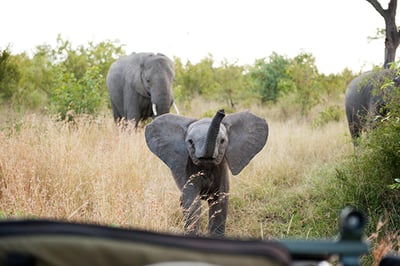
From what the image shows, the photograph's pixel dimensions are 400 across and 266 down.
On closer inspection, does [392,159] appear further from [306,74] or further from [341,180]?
[306,74]

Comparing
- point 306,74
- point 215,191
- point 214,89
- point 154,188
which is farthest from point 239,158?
point 214,89

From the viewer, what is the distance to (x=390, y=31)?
9469 millimetres

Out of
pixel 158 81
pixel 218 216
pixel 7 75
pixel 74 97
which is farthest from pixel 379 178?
pixel 7 75

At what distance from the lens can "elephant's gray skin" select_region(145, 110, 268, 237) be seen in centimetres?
507

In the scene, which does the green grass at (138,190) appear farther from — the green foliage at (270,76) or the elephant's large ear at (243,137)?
the green foliage at (270,76)

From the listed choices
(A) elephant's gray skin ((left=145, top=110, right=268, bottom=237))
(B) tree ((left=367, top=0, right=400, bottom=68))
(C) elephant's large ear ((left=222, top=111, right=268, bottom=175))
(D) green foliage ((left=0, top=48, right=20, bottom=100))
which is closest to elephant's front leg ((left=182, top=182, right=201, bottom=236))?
(A) elephant's gray skin ((left=145, top=110, right=268, bottom=237))

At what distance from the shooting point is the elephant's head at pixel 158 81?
11.4 metres

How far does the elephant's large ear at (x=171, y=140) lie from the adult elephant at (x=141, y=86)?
5.63m

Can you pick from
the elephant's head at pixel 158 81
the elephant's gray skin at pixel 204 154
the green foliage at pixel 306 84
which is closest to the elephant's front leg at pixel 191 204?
the elephant's gray skin at pixel 204 154

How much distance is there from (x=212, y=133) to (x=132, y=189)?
1828 millimetres

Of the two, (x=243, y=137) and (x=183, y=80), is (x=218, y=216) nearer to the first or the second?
(x=243, y=137)

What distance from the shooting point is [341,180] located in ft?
20.9

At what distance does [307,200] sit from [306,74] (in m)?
Result: 11.4

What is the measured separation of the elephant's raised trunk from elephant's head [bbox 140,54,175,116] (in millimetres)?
6482
